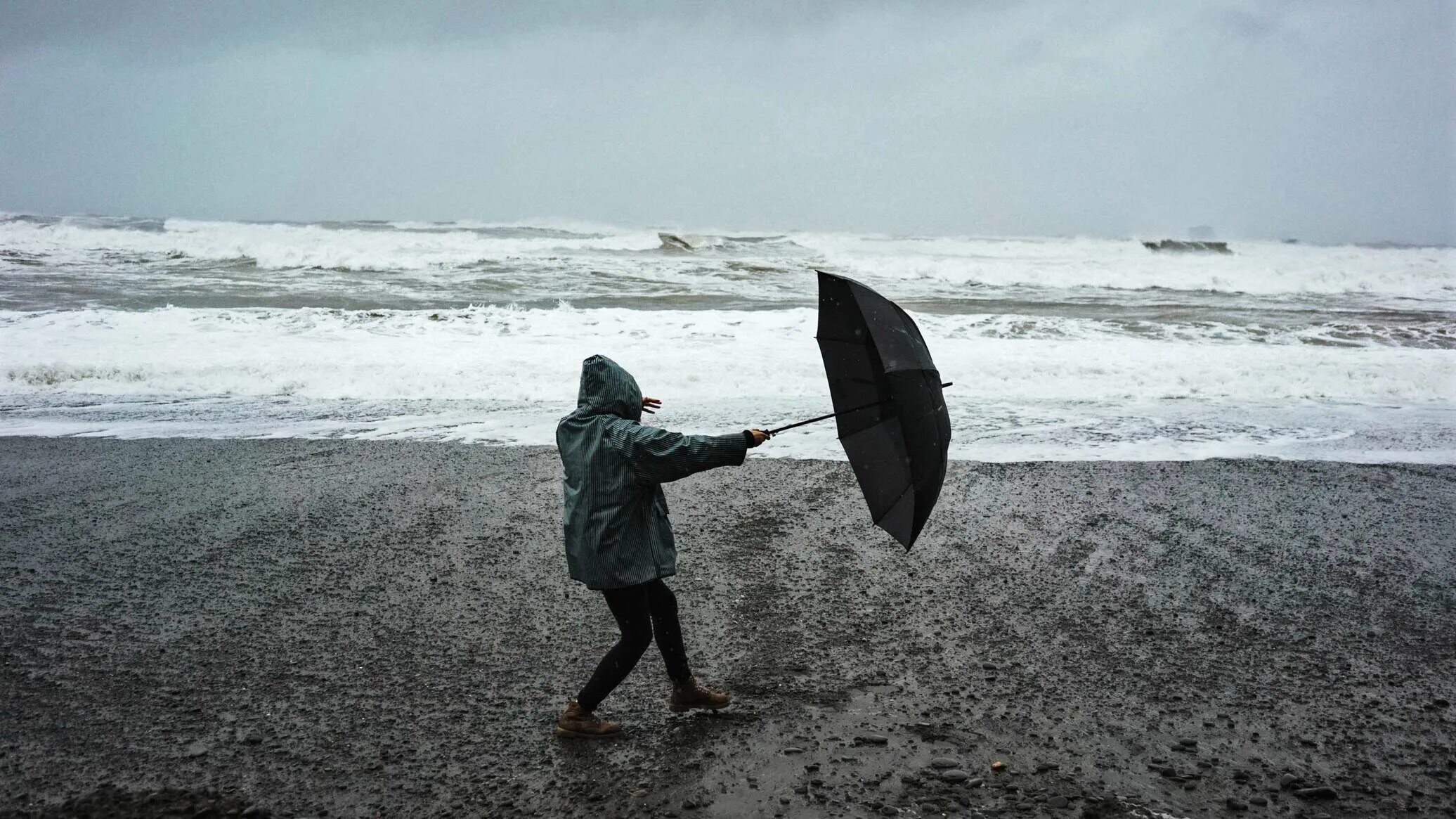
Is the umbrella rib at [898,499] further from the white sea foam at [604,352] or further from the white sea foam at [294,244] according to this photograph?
the white sea foam at [294,244]

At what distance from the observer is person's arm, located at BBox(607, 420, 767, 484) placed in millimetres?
3055

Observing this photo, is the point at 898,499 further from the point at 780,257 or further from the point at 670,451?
the point at 780,257

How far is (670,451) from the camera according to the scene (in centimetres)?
308

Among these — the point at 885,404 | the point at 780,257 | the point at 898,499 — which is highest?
the point at 780,257

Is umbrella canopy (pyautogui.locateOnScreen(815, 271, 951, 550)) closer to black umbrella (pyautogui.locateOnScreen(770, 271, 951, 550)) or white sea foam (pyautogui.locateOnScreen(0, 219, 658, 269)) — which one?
black umbrella (pyautogui.locateOnScreen(770, 271, 951, 550))

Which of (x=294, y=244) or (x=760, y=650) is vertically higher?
(x=294, y=244)

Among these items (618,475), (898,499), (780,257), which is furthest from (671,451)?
(780,257)

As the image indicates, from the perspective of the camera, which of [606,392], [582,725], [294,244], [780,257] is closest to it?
[606,392]

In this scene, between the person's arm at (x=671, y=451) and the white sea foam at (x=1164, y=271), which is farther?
the white sea foam at (x=1164, y=271)

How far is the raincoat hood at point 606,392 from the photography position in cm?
323

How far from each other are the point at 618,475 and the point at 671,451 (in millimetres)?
214

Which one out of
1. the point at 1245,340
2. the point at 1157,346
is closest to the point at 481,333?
the point at 1157,346

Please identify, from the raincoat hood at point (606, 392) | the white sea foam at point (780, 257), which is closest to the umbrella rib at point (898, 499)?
the raincoat hood at point (606, 392)

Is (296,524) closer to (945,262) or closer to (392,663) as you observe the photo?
(392,663)
